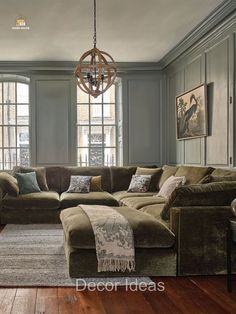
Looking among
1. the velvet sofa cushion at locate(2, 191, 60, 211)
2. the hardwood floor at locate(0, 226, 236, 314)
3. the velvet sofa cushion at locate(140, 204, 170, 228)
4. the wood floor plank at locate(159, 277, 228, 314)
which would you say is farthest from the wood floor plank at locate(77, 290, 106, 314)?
the velvet sofa cushion at locate(2, 191, 60, 211)

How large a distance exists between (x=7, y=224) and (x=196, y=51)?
3.65m

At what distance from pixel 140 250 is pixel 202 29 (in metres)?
3.35

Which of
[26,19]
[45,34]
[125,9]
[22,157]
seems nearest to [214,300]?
[125,9]

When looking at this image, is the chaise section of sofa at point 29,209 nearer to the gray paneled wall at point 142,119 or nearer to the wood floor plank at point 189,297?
the gray paneled wall at point 142,119

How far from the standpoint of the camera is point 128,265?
349 centimetres

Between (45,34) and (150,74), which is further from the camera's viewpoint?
(150,74)

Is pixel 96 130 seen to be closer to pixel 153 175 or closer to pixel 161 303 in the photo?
pixel 153 175

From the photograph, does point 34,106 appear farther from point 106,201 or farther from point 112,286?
point 112,286

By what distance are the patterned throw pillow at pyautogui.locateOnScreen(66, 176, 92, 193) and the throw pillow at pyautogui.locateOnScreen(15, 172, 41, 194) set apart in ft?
1.73

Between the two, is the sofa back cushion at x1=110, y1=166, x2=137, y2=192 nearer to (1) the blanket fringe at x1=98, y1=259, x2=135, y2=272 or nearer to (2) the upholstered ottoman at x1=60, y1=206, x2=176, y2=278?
(2) the upholstered ottoman at x1=60, y1=206, x2=176, y2=278

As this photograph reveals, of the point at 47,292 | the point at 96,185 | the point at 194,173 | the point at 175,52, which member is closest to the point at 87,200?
the point at 96,185

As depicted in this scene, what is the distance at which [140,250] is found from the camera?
3588 millimetres

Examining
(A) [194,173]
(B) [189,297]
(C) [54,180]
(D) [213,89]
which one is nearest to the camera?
(B) [189,297]

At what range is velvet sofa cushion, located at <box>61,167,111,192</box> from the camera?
24.4 ft
